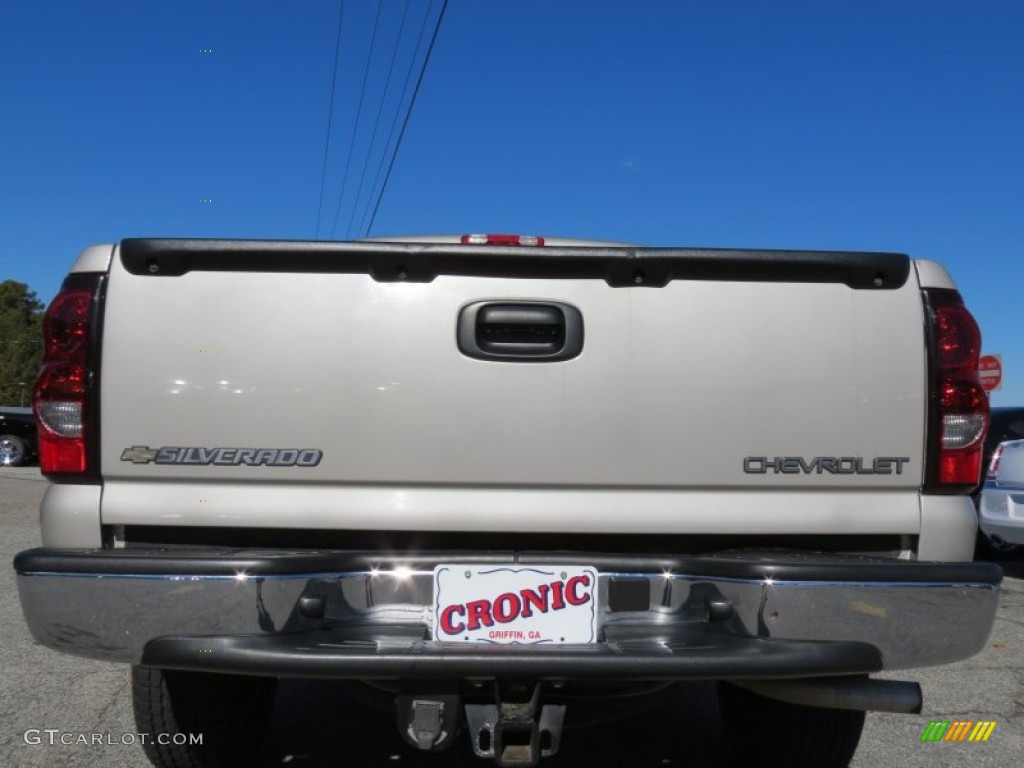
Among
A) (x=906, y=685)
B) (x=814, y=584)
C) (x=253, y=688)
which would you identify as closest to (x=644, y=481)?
(x=814, y=584)

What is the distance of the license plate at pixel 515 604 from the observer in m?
2.24

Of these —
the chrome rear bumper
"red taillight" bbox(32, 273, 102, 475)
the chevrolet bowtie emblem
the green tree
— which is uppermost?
"red taillight" bbox(32, 273, 102, 475)

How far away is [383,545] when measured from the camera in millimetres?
2426

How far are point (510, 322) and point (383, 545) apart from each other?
653mm

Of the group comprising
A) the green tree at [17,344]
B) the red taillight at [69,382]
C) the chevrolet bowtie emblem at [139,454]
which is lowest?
the green tree at [17,344]

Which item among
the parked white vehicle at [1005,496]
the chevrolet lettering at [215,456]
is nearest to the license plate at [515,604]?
the chevrolet lettering at [215,456]

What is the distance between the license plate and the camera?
2236 mm

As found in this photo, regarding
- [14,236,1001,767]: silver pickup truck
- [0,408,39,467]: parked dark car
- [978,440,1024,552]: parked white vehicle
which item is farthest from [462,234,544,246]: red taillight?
[0,408,39,467]: parked dark car

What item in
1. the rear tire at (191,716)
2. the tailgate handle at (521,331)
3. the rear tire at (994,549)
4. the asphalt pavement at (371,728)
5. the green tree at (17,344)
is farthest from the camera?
the green tree at (17,344)

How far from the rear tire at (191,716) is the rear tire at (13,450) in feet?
60.4

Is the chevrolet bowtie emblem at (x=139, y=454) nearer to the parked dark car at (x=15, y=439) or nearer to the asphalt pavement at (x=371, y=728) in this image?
the asphalt pavement at (x=371, y=728)

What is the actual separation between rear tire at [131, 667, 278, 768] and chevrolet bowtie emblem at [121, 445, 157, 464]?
0.72 metres

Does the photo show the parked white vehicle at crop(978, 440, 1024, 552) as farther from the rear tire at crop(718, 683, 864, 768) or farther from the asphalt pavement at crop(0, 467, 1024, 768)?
the rear tire at crop(718, 683, 864, 768)

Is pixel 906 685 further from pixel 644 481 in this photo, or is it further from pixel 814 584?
pixel 644 481
